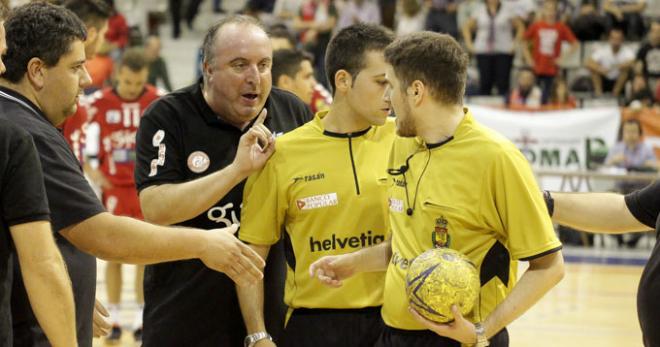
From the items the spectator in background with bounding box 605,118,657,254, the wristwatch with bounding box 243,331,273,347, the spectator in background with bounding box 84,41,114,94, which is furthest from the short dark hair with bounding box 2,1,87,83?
the spectator in background with bounding box 84,41,114,94

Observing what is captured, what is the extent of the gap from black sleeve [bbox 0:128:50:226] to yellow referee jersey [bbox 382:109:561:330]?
1440 millimetres

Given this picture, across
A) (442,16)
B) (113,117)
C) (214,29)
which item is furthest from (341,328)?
(442,16)

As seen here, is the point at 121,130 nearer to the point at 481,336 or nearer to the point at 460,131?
the point at 460,131

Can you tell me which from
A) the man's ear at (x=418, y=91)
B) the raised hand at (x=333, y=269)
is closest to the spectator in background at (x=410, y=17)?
the raised hand at (x=333, y=269)

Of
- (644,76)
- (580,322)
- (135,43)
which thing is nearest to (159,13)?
(135,43)

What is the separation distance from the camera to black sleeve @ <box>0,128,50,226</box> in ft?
11.2

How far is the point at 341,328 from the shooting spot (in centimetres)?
458

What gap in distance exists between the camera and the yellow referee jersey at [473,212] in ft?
12.8

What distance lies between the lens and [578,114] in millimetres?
15469

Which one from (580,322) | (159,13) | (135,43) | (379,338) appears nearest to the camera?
(379,338)

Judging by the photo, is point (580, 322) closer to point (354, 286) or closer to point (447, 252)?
point (354, 286)

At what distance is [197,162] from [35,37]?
3.51 feet

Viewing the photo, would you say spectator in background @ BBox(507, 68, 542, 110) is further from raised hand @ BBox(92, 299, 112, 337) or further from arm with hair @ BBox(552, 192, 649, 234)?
raised hand @ BBox(92, 299, 112, 337)

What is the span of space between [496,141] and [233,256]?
1094mm
